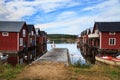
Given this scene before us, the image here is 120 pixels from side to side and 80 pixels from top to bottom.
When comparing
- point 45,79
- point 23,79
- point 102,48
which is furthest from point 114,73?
point 102,48

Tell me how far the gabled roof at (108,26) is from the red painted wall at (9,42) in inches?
756

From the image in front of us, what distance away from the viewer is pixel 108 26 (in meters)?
49.7

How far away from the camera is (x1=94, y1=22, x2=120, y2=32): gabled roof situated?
48.3 m

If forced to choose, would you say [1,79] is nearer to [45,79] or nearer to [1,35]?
[45,79]

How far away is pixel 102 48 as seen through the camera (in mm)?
47812

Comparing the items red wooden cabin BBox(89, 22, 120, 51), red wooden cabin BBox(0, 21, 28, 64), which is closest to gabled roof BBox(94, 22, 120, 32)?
red wooden cabin BBox(89, 22, 120, 51)

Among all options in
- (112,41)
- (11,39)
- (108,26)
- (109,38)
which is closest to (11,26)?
(11,39)

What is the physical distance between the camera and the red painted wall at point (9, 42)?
41812mm

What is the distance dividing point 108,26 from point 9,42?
74.9 ft

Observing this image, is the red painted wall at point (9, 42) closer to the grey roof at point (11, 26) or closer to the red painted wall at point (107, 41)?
the grey roof at point (11, 26)

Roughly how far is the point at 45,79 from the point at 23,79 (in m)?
1.33

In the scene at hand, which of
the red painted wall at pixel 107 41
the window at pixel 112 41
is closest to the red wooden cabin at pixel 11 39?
the red painted wall at pixel 107 41

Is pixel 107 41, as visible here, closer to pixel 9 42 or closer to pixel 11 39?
pixel 11 39

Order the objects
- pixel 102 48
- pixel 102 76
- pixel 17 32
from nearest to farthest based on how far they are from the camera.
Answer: pixel 102 76 < pixel 17 32 < pixel 102 48
